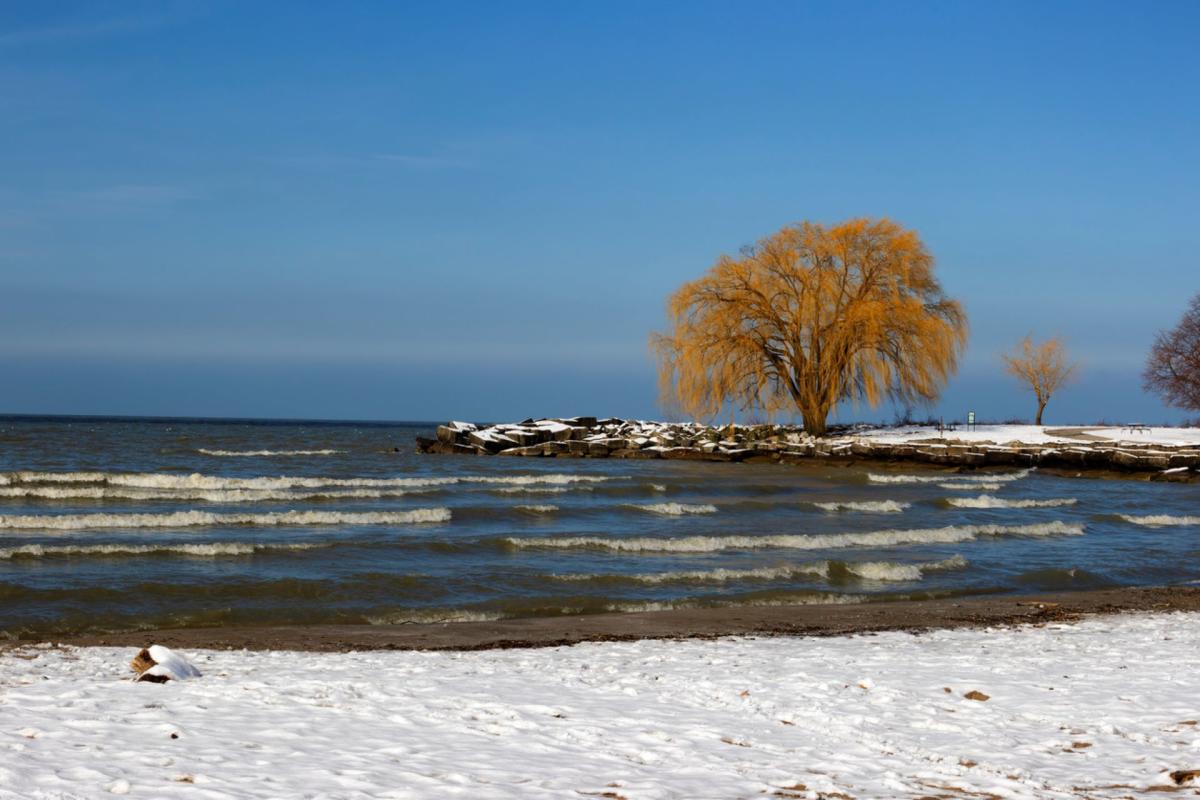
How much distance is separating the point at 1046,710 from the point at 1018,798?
87.3 inches

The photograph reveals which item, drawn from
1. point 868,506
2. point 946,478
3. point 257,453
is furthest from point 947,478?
point 257,453

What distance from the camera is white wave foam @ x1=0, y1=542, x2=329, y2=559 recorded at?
52.7 ft

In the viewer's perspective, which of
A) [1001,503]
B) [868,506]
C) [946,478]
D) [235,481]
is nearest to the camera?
[868,506]

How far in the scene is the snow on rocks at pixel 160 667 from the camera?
7.80 metres

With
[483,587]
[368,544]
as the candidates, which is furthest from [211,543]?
[483,587]

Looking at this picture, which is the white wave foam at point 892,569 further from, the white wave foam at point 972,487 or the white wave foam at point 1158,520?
the white wave foam at point 972,487

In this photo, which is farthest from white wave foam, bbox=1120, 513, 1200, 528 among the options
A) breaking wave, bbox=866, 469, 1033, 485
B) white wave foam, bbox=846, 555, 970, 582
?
white wave foam, bbox=846, 555, 970, 582

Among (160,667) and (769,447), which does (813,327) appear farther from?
(160,667)

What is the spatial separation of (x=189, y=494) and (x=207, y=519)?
5.60 metres

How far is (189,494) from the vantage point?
85.1ft

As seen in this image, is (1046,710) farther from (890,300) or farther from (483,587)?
(890,300)

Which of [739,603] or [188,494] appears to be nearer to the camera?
[739,603]

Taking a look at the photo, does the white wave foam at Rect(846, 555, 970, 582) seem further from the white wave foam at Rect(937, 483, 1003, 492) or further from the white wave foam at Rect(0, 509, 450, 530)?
the white wave foam at Rect(937, 483, 1003, 492)

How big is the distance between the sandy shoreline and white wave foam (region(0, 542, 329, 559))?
→ 197 inches
